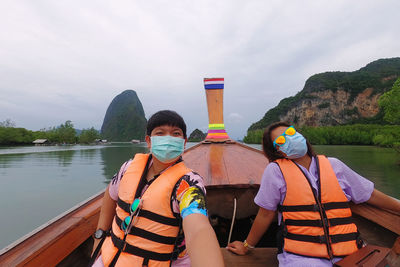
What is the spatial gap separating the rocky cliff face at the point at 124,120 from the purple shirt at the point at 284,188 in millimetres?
96533

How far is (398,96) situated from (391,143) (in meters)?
3.91

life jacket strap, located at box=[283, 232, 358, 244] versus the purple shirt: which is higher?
the purple shirt

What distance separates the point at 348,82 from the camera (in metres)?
61.9

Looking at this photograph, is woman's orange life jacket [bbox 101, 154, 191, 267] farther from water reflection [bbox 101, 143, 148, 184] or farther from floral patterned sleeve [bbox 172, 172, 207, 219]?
water reflection [bbox 101, 143, 148, 184]

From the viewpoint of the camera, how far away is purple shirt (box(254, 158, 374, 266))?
3.46 ft

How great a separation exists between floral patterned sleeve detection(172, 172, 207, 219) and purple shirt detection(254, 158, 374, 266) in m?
0.41

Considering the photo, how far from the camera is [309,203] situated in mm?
1043

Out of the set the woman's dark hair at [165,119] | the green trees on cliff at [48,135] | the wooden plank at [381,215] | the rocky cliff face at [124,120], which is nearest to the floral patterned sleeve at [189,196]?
the woman's dark hair at [165,119]

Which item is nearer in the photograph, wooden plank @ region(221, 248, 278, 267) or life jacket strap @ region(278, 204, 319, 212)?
life jacket strap @ region(278, 204, 319, 212)

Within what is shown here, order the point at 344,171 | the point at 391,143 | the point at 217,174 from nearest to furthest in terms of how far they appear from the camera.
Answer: the point at 344,171 < the point at 217,174 < the point at 391,143

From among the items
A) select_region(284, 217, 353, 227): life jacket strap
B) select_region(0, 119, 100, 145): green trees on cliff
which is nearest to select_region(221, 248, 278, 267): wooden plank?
select_region(284, 217, 353, 227): life jacket strap

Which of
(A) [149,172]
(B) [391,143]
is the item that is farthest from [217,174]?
(B) [391,143]

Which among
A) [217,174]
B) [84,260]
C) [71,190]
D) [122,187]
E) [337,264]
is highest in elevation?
[122,187]

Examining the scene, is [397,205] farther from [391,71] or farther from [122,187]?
[391,71]
